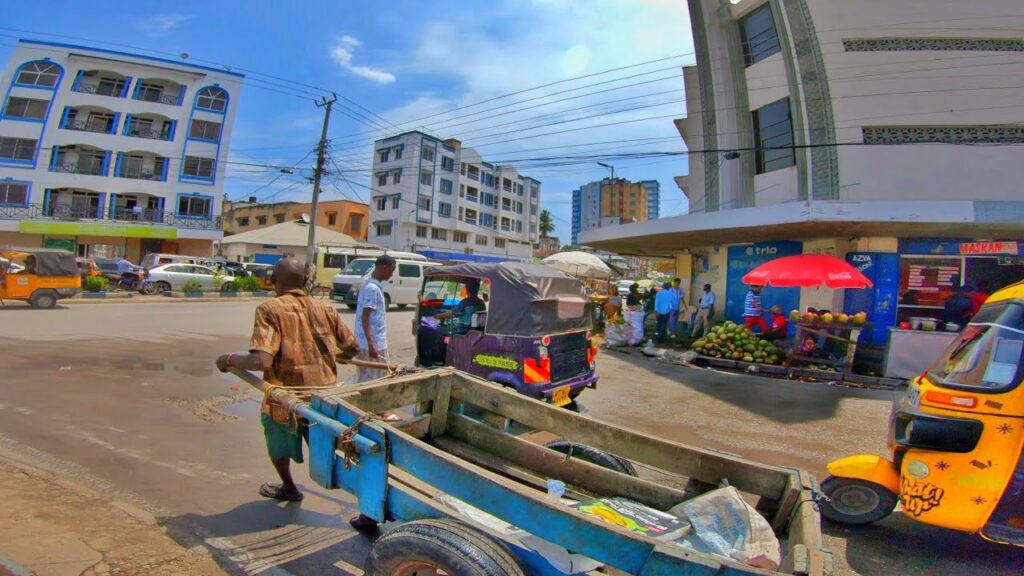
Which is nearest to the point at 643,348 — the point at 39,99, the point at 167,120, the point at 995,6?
the point at 995,6

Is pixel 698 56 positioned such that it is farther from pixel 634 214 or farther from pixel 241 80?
pixel 634 214

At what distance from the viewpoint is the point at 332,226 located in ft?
187

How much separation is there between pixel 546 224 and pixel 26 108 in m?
67.6

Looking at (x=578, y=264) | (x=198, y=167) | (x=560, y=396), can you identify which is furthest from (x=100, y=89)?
(x=560, y=396)

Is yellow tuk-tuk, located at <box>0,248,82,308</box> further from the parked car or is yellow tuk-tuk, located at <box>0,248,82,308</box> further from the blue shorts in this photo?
the blue shorts

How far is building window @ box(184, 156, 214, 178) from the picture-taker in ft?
122

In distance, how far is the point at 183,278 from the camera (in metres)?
23.4

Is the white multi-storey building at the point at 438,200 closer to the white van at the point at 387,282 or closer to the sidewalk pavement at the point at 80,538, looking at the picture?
the white van at the point at 387,282

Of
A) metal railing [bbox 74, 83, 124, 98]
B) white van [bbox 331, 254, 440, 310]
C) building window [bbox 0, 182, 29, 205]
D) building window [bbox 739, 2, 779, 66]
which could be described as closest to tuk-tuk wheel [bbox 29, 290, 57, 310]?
white van [bbox 331, 254, 440, 310]

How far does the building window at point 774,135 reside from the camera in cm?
1538

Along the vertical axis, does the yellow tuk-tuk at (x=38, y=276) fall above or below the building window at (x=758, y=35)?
below

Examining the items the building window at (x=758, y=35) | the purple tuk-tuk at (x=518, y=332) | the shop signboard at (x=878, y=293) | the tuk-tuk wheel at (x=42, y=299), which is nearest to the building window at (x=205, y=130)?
the tuk-tuk wheel at (x=42, y=299)

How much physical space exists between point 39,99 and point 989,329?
1887 inches

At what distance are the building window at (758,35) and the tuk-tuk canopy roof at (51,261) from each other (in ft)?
71.6
